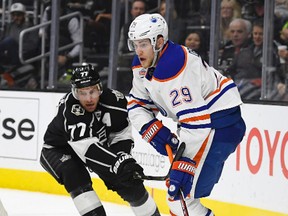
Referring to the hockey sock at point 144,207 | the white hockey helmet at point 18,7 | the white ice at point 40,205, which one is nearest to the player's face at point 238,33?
the white ice at point 40,205

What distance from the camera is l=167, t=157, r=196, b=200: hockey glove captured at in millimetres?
4250

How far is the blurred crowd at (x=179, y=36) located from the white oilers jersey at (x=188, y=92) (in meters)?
1.82

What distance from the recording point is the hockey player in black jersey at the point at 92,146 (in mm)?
4883

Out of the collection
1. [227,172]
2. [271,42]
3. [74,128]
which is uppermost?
[271,42]

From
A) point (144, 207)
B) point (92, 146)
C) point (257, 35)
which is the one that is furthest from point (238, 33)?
point (92, 146)

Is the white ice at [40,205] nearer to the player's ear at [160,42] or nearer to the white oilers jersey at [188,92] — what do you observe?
the white oilers jersey at [188,92]

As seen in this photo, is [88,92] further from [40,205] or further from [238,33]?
[40,205]

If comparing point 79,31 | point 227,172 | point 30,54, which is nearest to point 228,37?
point 227,172

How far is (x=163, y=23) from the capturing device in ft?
14.6

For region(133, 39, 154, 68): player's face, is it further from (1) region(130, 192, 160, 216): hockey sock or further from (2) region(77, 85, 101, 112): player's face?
(1) region(130, 192, 160, 216): hockey sock

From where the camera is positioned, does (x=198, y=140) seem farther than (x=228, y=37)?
No

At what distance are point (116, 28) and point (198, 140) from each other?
3.58 metres

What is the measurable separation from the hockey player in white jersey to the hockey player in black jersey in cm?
33

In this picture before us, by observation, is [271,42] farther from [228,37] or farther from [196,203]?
[196,203]
